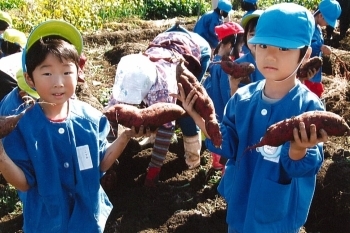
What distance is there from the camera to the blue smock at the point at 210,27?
5.79 meters

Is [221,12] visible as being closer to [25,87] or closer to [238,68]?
[238,68]

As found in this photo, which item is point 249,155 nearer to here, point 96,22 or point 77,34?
point 77,34

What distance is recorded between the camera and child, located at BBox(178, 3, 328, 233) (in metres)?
1.84

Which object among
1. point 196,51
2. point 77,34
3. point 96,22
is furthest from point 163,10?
point 77,34

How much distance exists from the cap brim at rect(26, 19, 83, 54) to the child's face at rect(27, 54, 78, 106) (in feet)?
0.33

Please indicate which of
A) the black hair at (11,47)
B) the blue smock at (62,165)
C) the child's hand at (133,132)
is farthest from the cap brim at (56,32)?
the black hair at (11,47)

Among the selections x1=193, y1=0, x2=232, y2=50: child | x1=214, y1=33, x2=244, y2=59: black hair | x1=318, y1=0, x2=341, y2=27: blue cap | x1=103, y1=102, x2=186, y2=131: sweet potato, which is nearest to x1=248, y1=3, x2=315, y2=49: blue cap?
x1=103, y1=102, x2=186, y2=131: sweet potato

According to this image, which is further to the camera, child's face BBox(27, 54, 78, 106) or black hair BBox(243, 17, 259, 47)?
black hair BBox(243, 17, 259, 47)

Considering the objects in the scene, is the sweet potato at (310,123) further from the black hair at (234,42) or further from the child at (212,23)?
the child at (212,23)

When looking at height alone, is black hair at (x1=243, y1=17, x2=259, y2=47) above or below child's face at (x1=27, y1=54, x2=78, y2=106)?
below

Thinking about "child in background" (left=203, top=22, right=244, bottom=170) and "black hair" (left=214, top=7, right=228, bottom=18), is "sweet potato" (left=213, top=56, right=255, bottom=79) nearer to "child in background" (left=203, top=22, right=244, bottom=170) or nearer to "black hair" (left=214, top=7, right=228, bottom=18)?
"child in background" (left=203, top=22, right=244, bottom=170)

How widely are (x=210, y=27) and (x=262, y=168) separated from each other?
A: 4.04 m

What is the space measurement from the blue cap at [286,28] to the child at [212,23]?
12.9 ft

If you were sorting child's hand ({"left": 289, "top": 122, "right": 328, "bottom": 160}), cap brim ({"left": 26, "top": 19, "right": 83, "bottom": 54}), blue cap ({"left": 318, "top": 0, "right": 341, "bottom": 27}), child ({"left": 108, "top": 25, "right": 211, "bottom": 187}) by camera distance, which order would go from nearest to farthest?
child's hand ({"left": 289, "top": 122, "right": 328, "bottom": 160}) < cap brim ({"left": 26, "top": 19, "right": 83, "bottom": 54}) < child ({"left": 108, "top": 25, "right": 211, "bottom": 187}) < blue cap ({"left": 318, "top": 0, "right": 341, "bottom": 27})
